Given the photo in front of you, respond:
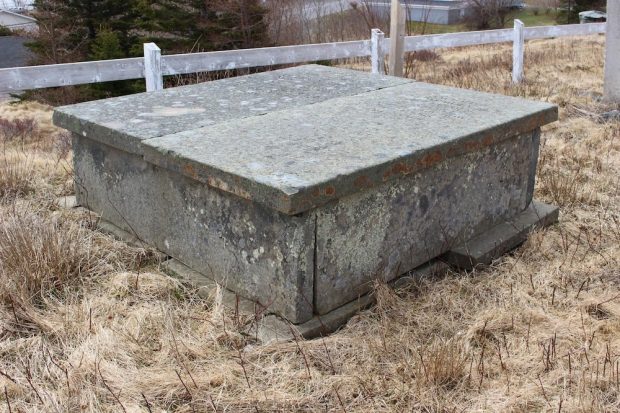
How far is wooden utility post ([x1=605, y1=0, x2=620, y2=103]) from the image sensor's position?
757 cm

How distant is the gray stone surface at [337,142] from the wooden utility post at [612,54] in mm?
4091

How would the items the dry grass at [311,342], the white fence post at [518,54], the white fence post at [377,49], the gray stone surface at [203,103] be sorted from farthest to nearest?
the white fence post at [518,54], the white fence post at [377,49], the gray stone surface at [203,103], the dry grass at [311,342]

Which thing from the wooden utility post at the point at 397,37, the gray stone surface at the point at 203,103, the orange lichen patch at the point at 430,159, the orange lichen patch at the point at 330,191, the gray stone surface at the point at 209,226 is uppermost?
the wooden utility post at the point at 397,37

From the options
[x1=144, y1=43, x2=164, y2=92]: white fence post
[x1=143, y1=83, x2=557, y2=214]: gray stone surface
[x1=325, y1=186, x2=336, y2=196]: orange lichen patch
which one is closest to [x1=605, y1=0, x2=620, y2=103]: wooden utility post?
[x1=143, y1=83, x2=557, y2=214]: gray stone surface

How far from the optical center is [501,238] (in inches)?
150

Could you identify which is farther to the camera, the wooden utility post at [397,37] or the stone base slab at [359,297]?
the wooden utility post at [397,37]

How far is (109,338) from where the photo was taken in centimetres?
281

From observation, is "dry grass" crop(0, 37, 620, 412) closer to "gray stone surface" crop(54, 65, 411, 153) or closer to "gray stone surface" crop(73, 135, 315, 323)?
"gray stone surface" crop(73, 135, 315, 323)

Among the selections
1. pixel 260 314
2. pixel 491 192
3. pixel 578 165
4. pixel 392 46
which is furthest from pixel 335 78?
pixel 392 46

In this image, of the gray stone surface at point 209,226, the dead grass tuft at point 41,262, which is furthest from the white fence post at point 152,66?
the dead grass tuft at point 41,262

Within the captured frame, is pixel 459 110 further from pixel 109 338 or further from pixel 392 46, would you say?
pixel 392 46

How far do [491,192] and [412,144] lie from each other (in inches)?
31.7

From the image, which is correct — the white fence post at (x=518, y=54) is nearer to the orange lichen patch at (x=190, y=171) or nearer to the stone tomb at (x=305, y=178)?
the stone tomb at (x=305, y=178)

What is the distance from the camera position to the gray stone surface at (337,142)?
2.83 meters
